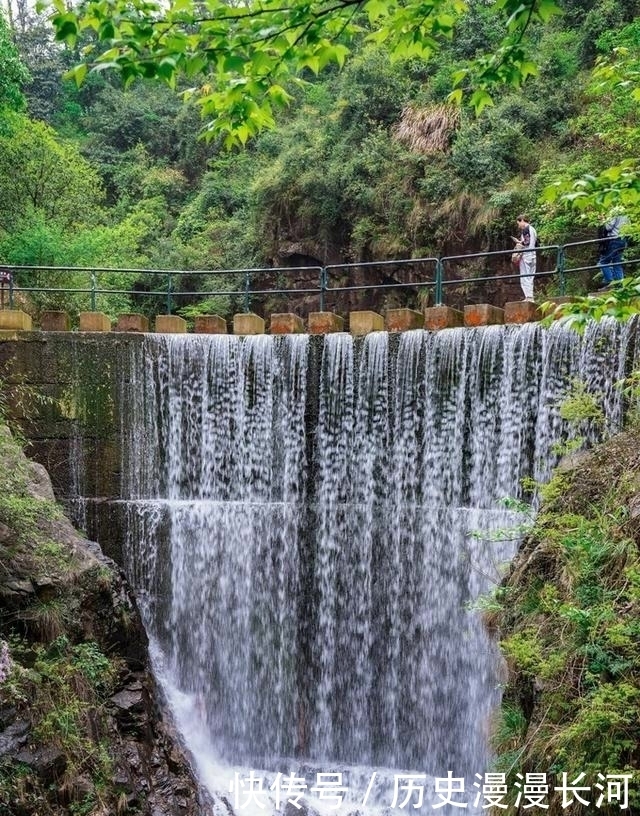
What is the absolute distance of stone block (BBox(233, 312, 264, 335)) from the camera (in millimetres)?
10461

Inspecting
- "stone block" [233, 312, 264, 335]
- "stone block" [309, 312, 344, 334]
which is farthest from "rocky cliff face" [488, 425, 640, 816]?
"stone block" [233, 312, 264, 335]

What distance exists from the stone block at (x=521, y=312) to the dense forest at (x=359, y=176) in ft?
8.19

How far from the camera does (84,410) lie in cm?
995

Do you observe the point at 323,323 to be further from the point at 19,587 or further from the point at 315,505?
the point at 19,587

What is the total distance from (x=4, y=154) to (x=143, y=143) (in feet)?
30.8

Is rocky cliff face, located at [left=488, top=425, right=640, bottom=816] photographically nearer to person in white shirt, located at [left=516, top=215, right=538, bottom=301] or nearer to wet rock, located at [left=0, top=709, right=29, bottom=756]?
wet rock, located at [left=0, top=709, right=29, bottom=756]

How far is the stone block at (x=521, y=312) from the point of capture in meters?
9.21

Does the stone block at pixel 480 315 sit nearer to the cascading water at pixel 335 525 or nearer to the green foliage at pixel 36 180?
the cascading water at pixel 335 525

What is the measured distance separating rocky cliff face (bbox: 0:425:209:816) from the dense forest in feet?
25.7

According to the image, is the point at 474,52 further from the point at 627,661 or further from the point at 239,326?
the point at 627,661

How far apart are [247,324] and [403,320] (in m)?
2.10

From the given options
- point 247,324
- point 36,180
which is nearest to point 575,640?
point 247,324

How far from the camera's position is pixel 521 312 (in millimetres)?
9227

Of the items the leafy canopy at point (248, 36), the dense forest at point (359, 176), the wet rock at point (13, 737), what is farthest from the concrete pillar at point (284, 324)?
the leafy canopy at point (248, 36)
